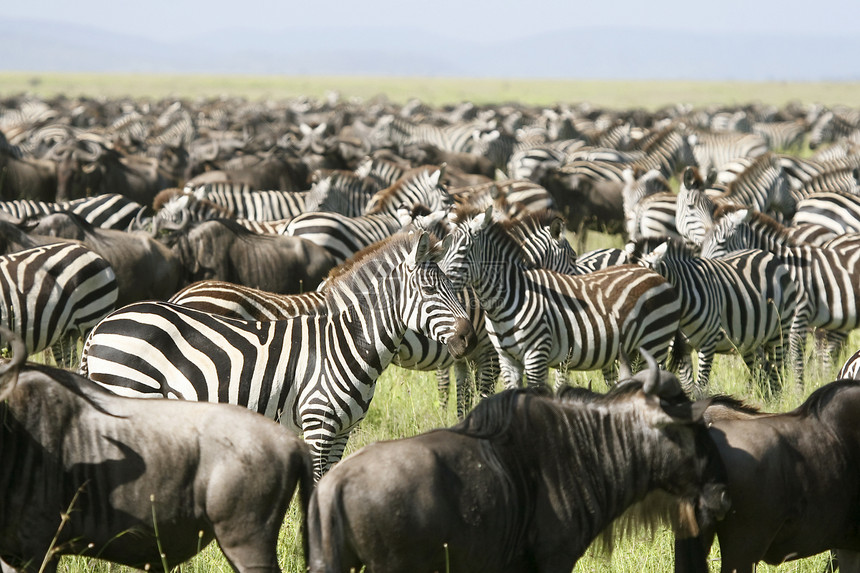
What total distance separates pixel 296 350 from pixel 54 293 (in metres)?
3.19

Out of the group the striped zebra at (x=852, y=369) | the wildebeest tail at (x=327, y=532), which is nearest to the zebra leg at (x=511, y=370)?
the striped zebra at (x=852, y=369)

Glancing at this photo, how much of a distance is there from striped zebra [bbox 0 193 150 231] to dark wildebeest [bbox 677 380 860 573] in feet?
29.5

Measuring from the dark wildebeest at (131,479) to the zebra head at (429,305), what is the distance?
1.81 m

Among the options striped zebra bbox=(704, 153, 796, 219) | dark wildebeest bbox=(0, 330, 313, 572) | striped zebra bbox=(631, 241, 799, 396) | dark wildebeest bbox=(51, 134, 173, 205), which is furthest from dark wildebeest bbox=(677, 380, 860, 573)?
dark wildebeest bbox=(51, 134, 173, 205)

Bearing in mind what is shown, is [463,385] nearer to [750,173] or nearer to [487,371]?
[487,371]

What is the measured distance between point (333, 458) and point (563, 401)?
6.32 ft

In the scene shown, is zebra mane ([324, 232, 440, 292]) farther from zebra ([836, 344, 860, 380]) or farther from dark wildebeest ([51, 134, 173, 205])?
dark wildebeest ([51, 134, 173, 205])

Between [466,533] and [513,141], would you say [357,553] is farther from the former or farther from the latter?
[513,141]

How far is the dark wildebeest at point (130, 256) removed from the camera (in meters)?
9.03

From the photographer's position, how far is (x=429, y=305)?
5.37 meters

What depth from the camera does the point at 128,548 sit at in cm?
363

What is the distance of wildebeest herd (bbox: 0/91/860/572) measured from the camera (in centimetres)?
352

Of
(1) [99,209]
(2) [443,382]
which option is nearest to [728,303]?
(2) [443,382]

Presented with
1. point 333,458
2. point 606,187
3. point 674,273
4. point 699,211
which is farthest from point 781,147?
point 333,458
